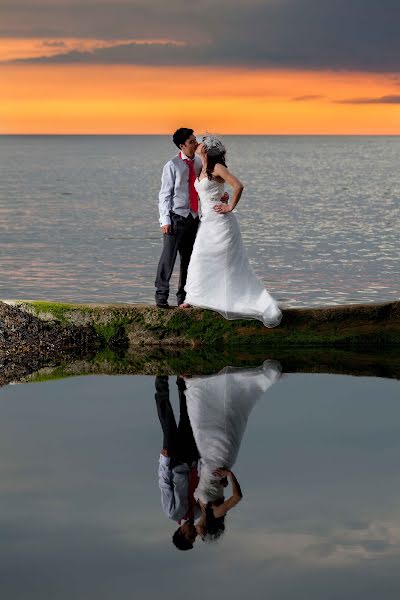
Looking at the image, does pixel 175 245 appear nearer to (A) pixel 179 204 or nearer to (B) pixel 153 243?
(A) pixel 179 204

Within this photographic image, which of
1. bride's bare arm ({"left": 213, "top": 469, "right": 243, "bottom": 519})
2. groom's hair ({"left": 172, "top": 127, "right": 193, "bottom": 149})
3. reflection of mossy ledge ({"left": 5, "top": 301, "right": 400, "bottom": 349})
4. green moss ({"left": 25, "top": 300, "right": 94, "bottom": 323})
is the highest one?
groom's hair ({"left": 172, "top": 127, "right": 193, "bottom": 149})

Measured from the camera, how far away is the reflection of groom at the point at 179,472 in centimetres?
756

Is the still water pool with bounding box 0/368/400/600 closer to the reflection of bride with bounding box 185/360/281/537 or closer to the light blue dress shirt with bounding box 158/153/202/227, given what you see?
the reflection of bride with bounding box 185/360/281/537

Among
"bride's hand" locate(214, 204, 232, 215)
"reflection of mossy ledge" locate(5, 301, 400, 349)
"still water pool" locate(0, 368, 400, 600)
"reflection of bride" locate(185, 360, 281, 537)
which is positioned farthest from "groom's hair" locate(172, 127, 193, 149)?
"still water pool" locate(0, 368, 400, 600)

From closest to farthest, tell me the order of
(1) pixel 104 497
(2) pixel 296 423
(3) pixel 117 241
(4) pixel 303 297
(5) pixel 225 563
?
1. (5) pixel 225 563
2. (1) pixel 104 497
3. (2) pixel 296 423
4. (4) pixel 303 297
5. (3) pixel 117 241

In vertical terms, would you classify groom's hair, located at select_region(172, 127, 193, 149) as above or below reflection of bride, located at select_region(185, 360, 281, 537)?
above

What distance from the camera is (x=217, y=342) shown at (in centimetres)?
1412

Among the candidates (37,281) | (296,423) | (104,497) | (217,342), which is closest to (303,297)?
(37,281)

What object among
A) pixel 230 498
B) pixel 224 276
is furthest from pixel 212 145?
pixel 230 498

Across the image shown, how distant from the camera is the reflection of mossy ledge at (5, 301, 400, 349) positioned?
14109mm

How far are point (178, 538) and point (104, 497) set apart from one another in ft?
2.98

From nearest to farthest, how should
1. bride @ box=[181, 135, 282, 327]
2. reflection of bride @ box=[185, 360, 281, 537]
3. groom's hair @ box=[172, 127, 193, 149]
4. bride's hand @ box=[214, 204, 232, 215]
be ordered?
reflection of bride @ box=[185, 360, 281, 537], groom's hair @ box=[172, 127, 193, 149], bride's hand @ box=[214, 204, 232, 215], bride @ box=[181, 135, 282, 327]

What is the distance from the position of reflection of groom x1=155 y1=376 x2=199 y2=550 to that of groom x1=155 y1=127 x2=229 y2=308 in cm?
332

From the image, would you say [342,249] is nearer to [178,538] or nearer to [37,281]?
[37,281]
